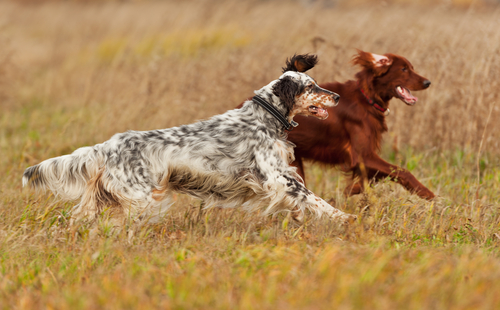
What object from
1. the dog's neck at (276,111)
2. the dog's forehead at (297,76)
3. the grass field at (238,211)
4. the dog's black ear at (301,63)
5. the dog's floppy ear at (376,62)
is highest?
the dog's floppy ear at (376,62)

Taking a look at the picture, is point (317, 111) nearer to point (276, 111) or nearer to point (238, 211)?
point (276, 111)

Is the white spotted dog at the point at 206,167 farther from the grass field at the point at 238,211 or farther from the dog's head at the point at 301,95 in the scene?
the grass field at the point at 238,211

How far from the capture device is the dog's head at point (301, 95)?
3490 mm

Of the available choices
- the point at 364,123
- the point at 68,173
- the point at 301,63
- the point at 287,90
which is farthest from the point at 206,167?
the point at 364,123

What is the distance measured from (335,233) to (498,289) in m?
1.20

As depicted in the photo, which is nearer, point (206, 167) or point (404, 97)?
point (206, 167)

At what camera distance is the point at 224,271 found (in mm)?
2443

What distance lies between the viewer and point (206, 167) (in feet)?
10.9

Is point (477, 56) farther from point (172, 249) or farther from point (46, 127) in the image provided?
point (46, 127)

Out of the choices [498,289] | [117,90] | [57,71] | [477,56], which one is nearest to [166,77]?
[117,90]

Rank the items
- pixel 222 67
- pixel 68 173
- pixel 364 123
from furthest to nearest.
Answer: pixel 222 67
pixel 364 123
pixel 68 173

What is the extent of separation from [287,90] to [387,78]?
94cm

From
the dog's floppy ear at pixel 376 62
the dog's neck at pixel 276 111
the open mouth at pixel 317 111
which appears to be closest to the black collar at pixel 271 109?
the dog's neck at pixel 276 111

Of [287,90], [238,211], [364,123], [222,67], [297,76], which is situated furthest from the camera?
[222,67]
